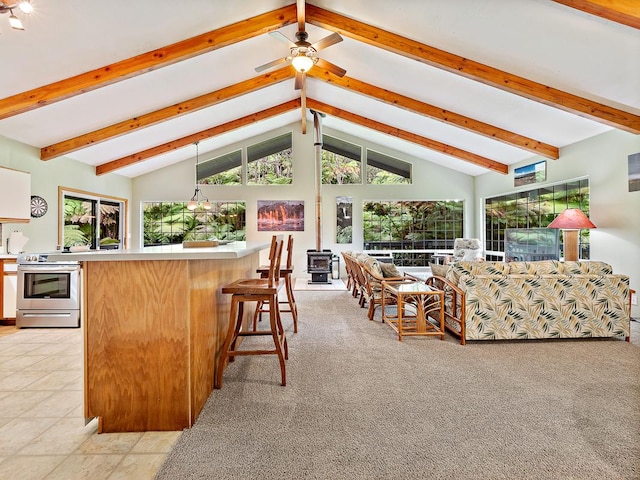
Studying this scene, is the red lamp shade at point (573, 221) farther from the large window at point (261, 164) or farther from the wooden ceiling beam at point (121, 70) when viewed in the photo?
the large window at point (261, 164)

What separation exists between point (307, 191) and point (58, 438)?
23.0ft

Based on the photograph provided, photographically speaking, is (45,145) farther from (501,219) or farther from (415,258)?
(501,219)

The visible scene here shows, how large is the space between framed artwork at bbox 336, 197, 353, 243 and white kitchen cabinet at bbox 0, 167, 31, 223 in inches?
228

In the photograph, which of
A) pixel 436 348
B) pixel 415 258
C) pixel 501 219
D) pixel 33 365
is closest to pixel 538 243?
pixel 501 219

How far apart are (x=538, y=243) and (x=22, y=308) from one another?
302 inches

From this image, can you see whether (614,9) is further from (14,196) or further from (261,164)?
(261,164)

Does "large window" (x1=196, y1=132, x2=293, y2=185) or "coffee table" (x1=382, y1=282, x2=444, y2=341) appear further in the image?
"large window" (x1=196, y1=132, x2=293, y2=185)

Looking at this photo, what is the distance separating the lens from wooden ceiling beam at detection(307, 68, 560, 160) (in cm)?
550

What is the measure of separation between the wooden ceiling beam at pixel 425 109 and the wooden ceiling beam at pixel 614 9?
2860 millimetres

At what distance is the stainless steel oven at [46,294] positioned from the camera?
4.40 metres

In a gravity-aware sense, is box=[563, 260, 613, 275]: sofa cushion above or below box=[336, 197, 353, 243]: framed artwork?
below

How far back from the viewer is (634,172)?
441cm

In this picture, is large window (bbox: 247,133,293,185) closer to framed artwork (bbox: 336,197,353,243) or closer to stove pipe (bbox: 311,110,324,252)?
stove pipe (bbox: 311,110,324,252)

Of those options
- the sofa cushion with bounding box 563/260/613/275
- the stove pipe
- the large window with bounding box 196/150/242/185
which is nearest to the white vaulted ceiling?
the stove pipe
